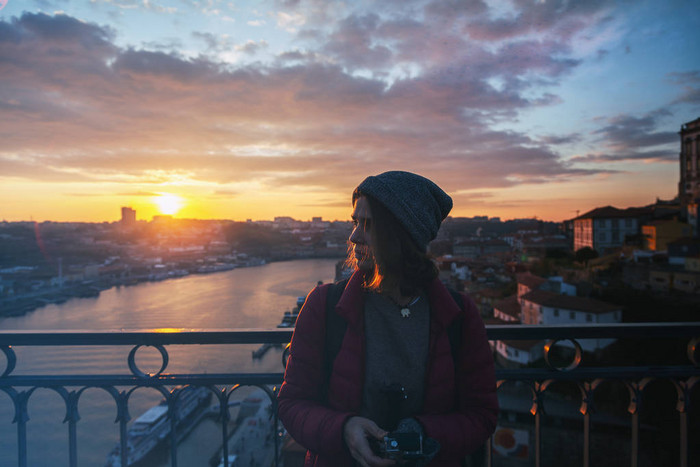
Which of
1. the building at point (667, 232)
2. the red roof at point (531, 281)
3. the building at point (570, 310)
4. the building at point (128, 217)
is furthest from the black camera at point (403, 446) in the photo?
the building at point (667, 232)

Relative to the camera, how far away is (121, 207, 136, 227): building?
A: 17250 mm

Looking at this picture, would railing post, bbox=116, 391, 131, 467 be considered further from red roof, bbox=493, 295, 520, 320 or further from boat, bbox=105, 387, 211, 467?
red roof, bbox=493, 295, 520, 320

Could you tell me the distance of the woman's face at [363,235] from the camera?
0.84 metres

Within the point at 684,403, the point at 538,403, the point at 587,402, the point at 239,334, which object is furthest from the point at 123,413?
the point at 684,403

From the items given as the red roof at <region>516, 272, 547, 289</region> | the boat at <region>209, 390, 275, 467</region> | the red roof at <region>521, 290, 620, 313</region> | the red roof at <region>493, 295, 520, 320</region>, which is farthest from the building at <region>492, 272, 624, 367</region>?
the boat at <region>209, 390, 275, 467</region>

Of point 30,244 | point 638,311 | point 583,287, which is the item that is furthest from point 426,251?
point 583,287

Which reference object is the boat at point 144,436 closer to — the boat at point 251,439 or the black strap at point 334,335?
the boat at point 251,439

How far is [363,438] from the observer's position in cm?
71

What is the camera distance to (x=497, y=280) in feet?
77.7

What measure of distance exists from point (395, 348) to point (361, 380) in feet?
0.32

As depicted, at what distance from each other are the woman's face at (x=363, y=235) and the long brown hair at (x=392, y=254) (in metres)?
0.01

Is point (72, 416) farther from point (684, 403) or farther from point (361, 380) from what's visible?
point (684, 403)

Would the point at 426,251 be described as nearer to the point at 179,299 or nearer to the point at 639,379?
the point at 639,379

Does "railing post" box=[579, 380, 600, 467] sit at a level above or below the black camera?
below
